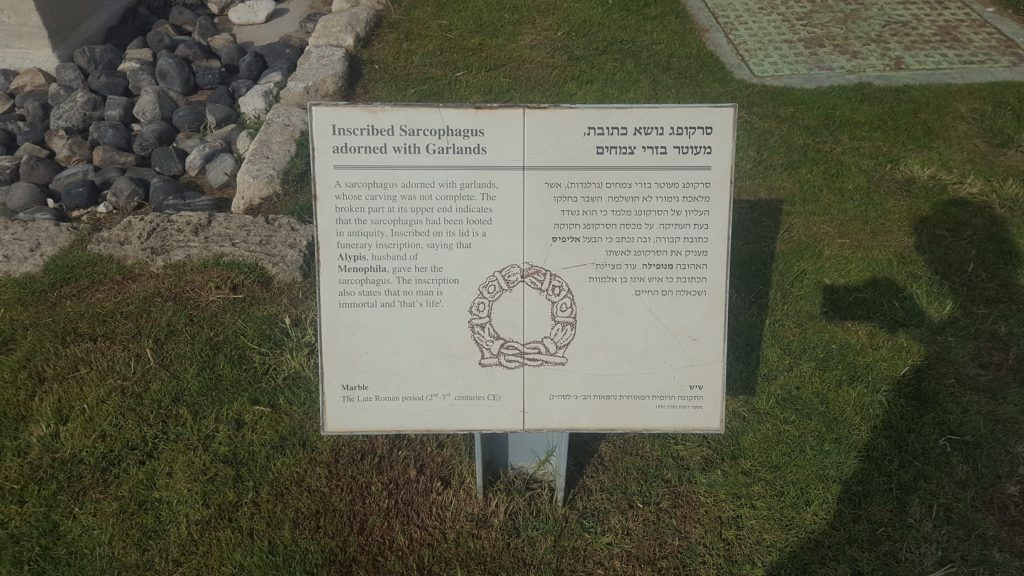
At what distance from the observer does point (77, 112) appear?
18.5ft

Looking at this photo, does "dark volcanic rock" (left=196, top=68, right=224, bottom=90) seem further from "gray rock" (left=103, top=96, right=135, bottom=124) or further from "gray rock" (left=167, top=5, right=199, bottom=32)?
"gray rock" (left=167, top=5, right=199, bottom=32)

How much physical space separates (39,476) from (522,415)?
184cm

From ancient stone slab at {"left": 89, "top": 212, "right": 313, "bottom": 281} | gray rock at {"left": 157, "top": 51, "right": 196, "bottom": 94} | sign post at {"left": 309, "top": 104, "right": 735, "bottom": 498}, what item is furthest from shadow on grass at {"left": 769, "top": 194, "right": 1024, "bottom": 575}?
gray rock at {"left": 157, "top": 51, "right": 196, "bottom": 94}

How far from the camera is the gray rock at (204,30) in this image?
22.6ft

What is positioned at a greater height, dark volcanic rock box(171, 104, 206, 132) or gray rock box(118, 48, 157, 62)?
gray rock box(118, 48, 157, 62)

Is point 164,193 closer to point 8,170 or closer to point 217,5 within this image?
point 8,170

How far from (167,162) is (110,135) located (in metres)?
0.59

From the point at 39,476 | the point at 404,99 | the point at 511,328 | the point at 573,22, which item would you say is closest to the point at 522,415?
the point at 511,328

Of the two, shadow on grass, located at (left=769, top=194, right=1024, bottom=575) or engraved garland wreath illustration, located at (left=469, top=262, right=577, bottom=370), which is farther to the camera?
shadow on grass, located at (left=769, top=194, right=1024, bottom=575)

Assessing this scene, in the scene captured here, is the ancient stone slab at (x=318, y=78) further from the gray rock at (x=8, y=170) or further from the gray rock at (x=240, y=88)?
the gray rock at (x=8, y=170)

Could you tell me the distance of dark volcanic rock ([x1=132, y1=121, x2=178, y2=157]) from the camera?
5344 mm

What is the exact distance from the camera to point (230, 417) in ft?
10.5

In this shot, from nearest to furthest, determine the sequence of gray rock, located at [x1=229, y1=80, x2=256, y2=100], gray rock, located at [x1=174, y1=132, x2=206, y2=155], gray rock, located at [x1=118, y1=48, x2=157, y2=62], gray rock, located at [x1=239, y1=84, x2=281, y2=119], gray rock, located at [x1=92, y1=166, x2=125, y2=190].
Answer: gray rock, located at [x1=92, y1=166, x2=125, y2=190] < gray rock, located at [x1=174, y1=132, x2=206, y2=155] < gray rock, located at [x1=239, y1=84, x2=281, y2=119] < gray rock, located at [x1=229, y1=80, x2=256, y2=100] < gray rock, located at [x1=118, y1=48, x2=157, y2=62]

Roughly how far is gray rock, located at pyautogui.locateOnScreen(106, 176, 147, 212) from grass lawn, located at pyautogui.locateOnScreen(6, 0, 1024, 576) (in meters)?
0.73
